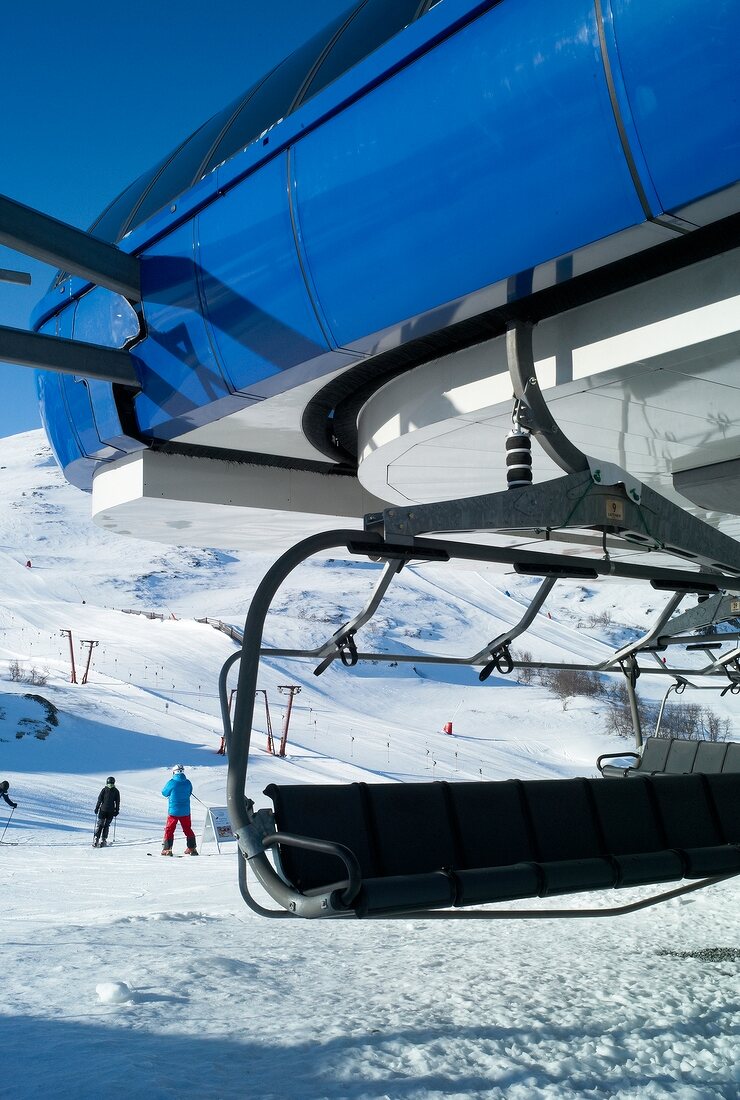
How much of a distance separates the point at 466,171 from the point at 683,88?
43.9 inches

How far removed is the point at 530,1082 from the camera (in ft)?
13.1

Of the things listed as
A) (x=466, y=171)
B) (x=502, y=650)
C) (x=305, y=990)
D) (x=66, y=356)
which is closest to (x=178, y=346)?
(x=66, y=356)

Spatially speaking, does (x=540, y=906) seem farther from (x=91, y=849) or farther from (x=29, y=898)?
(x=91, y=849)

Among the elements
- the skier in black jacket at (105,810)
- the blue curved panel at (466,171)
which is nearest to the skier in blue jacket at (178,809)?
the skier in black jacket at (105,810)

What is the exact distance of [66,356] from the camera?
6.79 m

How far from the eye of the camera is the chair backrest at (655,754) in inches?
375

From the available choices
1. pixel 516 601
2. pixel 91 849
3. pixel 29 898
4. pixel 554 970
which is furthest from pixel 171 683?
pixel 516 601

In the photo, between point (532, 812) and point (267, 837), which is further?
point (532, 812)

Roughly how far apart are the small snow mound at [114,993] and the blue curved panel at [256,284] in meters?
3.64

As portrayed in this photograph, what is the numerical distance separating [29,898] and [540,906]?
4.62 meters

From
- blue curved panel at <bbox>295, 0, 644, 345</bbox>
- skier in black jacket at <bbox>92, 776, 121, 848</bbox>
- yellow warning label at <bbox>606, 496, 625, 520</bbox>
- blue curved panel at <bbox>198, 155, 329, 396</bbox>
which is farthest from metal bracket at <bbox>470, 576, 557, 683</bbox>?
skier in black jacket at <bbox>92, 776, 121, 848</bbox>

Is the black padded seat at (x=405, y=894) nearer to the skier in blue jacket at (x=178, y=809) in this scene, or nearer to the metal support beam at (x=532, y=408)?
the metal support beam at (x=532, y=408)

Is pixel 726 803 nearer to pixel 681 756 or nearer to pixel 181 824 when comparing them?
pixel 681 756

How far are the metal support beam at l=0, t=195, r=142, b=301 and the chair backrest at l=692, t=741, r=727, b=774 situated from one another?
6468mm
